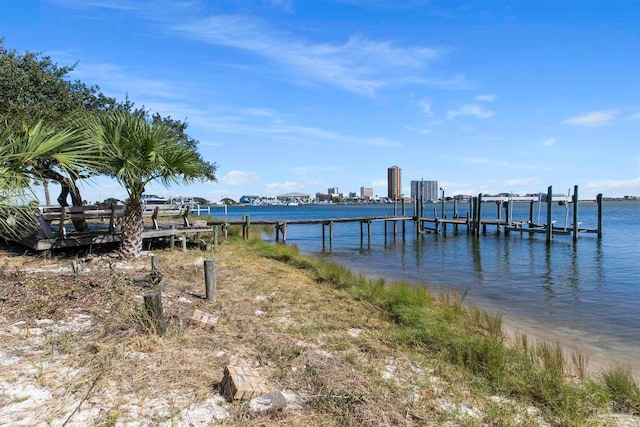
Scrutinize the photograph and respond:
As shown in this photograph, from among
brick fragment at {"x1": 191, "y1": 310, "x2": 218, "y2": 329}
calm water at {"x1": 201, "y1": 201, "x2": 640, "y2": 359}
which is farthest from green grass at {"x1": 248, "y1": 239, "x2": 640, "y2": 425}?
brick fragment at {"x1": 191, "y1": 310, "x2": 218, "y2": 329}

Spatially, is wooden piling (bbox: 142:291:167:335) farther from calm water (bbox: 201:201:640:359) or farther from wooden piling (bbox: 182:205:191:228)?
wooden piling (bbox: 182:205:191:228)

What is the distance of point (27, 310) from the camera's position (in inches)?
227

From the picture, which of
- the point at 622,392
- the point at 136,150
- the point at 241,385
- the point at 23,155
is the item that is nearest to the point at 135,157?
the point at 136,150

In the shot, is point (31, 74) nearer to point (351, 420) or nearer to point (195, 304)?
point (195, 304)

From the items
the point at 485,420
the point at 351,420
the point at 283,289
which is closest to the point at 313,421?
the point at 351,420

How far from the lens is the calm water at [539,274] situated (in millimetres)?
9383

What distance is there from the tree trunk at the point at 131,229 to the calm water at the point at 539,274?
9.30 metres

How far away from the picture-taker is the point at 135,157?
10.2 m

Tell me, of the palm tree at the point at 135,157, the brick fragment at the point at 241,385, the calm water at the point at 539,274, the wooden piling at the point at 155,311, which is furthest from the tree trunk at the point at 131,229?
the calm water at the point at 539,274

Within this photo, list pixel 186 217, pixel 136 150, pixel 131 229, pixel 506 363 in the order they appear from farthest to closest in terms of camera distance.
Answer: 1. pixel 186 217
2. pixel 131 229
3. pixel 136 150
4. pixel 506 363

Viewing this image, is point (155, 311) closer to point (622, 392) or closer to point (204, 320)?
point (204, 320)

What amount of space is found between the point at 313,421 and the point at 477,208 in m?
32.4

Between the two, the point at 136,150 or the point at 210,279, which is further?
the point at 136,150

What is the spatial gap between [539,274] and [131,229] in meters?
15.0
